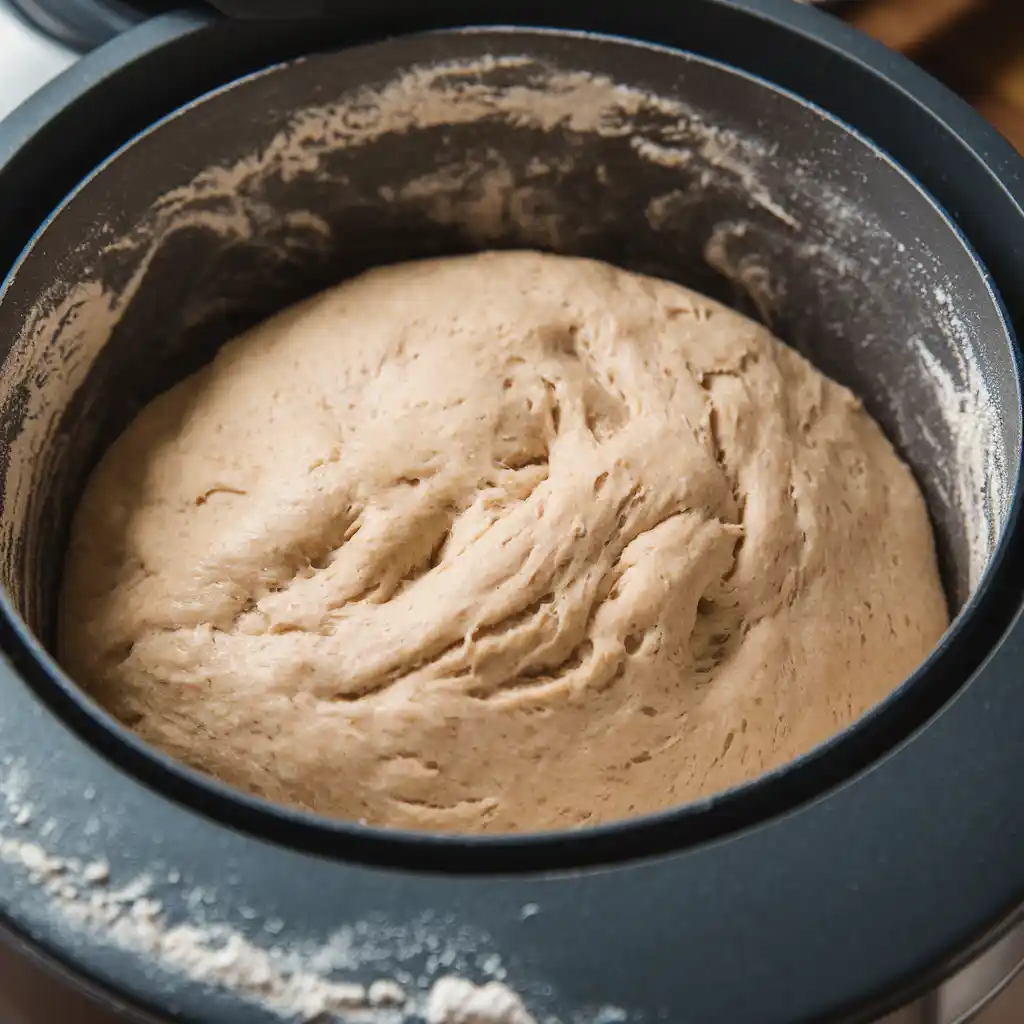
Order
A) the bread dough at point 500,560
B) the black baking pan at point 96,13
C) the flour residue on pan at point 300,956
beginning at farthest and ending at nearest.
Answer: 1. the black baking pan at point 96,13
2. the bread dough at point 500,560
3. the flour residue on pan at point 300,956

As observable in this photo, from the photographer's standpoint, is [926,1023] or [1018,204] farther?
[1018,204]

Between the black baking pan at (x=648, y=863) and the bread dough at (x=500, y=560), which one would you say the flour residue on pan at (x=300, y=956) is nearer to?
the black baking pan at (x=648, y=863)

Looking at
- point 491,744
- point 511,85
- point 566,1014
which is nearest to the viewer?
point 566,1014

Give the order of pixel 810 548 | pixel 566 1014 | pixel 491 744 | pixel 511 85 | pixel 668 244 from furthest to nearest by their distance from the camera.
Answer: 1. pixel 668 244
2. pixel 511 85
3. pixel 810 548
4. pixel 491 744
5. pixel 566 1014

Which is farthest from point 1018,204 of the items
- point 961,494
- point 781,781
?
point 781,781

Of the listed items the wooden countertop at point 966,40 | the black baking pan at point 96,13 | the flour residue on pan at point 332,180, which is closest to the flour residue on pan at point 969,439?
the flour residue on pan at point 332,180

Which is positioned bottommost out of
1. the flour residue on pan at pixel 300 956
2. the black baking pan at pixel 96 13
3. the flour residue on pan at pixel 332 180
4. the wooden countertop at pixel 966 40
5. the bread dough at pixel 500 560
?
the flour residue on pan at pixel 300 956

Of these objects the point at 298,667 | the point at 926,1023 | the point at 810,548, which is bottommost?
the point at 926,1023

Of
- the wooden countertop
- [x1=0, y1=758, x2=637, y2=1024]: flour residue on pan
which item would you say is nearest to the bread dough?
[x1=0, y1=758, x2=637, y2=1024]: flour residue on pan

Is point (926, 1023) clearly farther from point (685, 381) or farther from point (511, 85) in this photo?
point (511, 85)

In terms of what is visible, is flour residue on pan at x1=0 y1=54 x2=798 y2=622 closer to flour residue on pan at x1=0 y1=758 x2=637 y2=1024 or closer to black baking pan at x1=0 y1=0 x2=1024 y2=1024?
black baking pan at x1=0 y1=0 x2=1024 y2=1024
